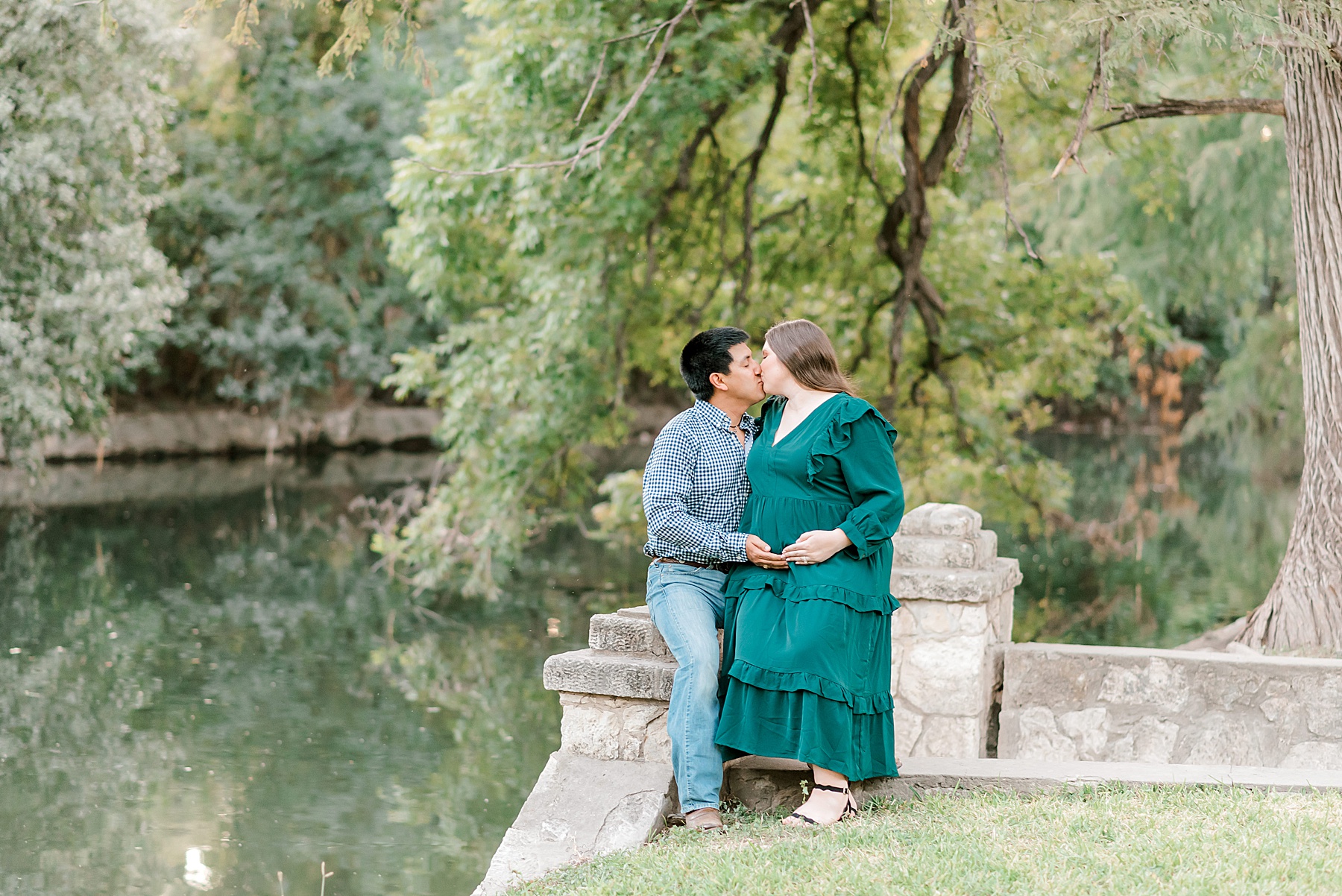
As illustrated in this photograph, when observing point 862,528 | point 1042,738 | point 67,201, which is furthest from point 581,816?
point 67,201

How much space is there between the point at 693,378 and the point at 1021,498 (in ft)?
29.6

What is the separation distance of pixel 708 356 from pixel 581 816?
1542 millimetres

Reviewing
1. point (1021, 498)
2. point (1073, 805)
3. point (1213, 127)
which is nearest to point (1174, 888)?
point (1073, 805)

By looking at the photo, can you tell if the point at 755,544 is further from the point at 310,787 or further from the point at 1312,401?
the point at 310,787

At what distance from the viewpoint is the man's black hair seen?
4.31 metres

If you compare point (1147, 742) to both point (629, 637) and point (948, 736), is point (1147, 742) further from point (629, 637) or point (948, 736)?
point (629, 637)

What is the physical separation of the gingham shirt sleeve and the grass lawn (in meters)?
0.86

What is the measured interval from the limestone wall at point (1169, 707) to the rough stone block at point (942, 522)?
60 cm

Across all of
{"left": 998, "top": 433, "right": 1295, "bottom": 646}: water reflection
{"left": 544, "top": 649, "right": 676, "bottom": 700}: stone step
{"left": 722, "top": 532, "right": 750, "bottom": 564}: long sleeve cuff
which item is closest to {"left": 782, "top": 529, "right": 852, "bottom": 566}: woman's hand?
{"left": 722, "top": 532, "right": 750, "bottom": 564}: long sleeve cuff

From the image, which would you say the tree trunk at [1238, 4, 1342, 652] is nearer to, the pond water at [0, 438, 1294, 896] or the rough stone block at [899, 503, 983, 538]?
the rough stone block at [899, 503, 983, 538]

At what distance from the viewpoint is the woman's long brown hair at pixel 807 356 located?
4.14 m

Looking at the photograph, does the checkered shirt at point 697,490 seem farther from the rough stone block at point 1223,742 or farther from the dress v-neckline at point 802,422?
the rough stone block at point 1223,742

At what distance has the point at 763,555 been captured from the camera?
4.03 metres

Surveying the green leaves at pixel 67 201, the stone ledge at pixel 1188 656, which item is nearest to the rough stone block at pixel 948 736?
the stone ledge at pixel 1188 656
